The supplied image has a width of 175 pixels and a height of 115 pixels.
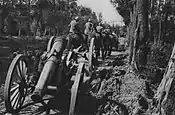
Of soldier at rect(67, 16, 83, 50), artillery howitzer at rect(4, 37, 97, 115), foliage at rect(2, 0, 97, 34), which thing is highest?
foliage at rect(2, 0, 97, 34)

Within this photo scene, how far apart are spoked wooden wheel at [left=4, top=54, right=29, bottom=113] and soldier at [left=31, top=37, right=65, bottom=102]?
0.46m

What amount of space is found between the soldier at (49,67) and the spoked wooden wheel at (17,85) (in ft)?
1.50

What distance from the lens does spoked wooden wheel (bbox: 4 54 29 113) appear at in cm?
523

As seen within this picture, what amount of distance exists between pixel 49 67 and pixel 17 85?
0.92m

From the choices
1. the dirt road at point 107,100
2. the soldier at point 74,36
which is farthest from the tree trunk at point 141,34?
the soldier at point 74,36

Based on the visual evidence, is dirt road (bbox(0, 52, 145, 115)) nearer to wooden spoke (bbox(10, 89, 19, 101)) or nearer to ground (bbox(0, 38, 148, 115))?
ground (bbox(0, 38, 148, 115))

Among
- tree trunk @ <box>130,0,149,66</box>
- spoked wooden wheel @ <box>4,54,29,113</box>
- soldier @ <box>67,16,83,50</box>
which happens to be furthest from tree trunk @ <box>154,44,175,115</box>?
soldier @ <box>67,16,83,50</box>

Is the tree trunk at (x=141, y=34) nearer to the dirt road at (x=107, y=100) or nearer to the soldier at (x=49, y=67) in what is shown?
the dirt road at (x=107, y=100)

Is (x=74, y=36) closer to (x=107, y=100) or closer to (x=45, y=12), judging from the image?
(x=107, y=100)

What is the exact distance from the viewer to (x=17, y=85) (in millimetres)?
5762

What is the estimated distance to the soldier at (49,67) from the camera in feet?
16.8

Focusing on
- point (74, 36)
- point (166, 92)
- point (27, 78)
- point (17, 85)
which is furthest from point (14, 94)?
point (74, 36)

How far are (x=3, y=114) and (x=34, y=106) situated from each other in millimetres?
887

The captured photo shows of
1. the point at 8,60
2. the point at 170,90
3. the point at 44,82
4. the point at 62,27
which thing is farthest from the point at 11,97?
the point at 62,27
